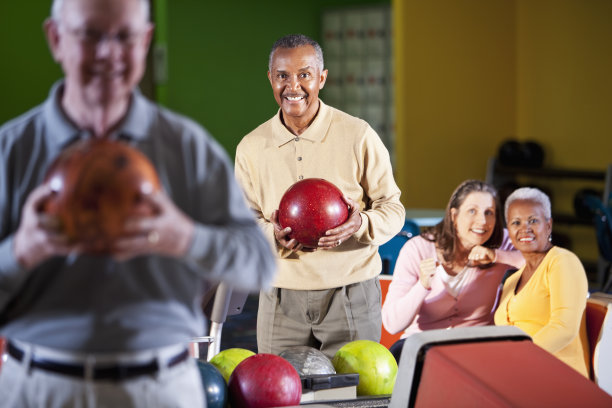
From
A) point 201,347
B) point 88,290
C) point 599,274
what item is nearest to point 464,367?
point 88,290

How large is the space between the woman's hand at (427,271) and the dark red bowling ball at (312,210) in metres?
0.63

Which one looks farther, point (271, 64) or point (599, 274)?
point (599, 274)

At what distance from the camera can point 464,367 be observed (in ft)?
6.21

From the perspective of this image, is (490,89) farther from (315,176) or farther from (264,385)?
(264,385)

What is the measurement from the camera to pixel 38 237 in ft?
4.00

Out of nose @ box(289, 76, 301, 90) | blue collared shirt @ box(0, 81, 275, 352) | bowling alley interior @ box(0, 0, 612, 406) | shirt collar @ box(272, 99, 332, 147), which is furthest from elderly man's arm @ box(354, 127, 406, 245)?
bowling alley interior @ box(0, 0, 612, 406)

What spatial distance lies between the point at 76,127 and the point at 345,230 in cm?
112

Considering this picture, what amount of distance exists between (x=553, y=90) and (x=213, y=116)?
9.87 ft

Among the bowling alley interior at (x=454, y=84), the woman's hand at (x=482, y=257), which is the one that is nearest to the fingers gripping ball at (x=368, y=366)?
the woman's hand at (x=482, y=257)

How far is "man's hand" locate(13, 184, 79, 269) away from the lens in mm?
1224

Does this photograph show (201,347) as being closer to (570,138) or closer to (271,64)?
(271,64)

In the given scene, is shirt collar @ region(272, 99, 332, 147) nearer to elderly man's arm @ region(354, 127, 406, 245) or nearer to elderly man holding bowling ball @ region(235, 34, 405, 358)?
elderly man holding bowling ball @ region(235, 34, 405, 358)

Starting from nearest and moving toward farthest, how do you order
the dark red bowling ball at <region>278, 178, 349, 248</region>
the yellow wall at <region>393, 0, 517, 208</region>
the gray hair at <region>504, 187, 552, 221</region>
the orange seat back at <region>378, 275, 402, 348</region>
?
the dark red bowling ball at <region>278, 178, 349, 248</region>, the gray hair at <region>504, 187, 552, 221</region>, the orange seat back at <region>378, 275, 402, 348</region>, the yellow wall at <region>393, 0, 517, 208</region>

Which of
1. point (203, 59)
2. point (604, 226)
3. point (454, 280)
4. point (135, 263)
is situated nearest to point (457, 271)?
point (454, 280)
